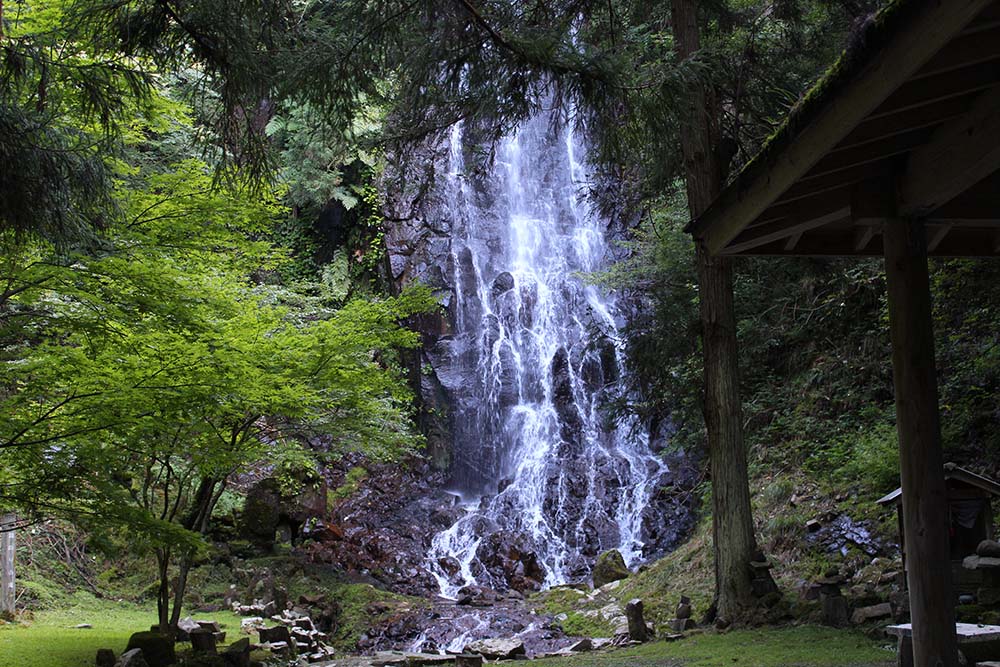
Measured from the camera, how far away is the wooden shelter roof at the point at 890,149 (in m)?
2.86

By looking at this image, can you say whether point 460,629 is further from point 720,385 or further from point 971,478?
point 971,478

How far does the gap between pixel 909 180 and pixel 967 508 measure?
3074 millimetres

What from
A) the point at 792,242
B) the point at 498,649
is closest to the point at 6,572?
the point at 498,649

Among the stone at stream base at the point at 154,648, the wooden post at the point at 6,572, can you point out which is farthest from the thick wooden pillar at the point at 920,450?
the wooden post at the point at 6,572

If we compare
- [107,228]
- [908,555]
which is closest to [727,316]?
[908,555]

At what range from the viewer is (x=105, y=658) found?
706 centimetres

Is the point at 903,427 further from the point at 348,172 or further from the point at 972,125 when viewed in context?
the point at 348,172

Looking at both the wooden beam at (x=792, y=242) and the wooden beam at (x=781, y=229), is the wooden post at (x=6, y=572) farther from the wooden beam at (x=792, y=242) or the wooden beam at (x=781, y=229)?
the wooden beam at (x=792, y=242)

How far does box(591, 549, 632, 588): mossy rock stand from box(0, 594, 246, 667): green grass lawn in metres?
5.18

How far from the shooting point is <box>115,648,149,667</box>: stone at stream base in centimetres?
673

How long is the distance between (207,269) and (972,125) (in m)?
6.65

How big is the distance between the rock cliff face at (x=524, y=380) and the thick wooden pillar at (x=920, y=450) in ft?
28.6

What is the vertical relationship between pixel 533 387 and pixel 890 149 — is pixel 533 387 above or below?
above

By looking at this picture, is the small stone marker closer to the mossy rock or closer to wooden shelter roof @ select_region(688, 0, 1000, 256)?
the mossy rock
